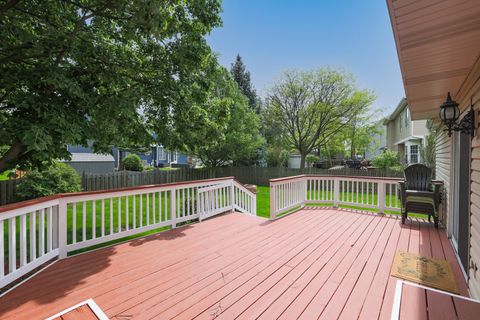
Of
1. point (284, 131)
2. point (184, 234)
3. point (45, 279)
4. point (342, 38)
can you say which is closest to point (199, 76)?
point (184, 234)

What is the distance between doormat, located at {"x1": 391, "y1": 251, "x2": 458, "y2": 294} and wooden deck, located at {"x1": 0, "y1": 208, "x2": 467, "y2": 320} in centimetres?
11

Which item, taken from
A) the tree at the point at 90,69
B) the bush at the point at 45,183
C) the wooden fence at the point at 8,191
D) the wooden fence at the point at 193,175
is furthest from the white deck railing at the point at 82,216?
the wooden fence at the point at 193,175

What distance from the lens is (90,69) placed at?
4.08m

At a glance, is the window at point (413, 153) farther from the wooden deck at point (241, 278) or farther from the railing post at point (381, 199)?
the wooden deck at point (241, 278)

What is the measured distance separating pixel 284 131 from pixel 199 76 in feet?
40.6

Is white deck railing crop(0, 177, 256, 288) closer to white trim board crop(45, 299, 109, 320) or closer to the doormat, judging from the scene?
white trim board crop(45, 299, 109, 320)

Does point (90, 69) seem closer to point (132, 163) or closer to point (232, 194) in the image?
point (232, 194)

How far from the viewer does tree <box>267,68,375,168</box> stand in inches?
616

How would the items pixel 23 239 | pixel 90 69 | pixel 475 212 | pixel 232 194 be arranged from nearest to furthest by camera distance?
pixel 475 212, pixel 23 239, pixel 90 69, pixel 232 194

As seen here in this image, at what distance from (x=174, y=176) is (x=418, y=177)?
10907 millimetres

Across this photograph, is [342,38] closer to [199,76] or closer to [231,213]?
[199,76]

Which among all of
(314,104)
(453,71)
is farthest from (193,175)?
(453,71)

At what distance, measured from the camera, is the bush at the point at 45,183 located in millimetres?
7543

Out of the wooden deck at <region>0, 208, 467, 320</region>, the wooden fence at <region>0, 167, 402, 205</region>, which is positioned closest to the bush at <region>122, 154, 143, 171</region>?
the wooden fence at <region>0, 167, 402, 205</region>
